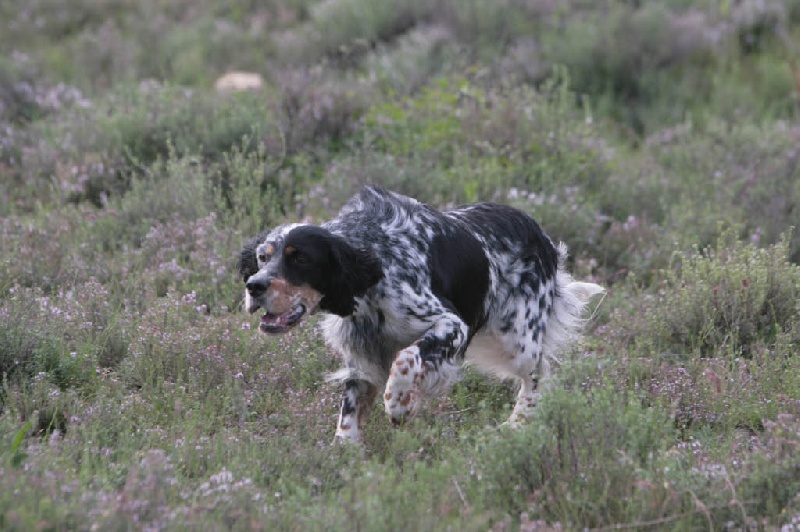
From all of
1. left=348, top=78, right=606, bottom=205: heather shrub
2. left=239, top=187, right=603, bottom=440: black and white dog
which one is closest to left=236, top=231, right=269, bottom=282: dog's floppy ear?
left=239, top=187, right=603, bottom=440: black and white dog

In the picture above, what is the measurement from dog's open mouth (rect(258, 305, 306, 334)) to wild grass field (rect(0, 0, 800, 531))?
44cm

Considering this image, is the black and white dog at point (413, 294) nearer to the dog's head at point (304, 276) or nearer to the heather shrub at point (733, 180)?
the dog's head at point (304, 276)

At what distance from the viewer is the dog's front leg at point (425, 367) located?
440cm

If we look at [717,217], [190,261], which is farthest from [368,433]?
[717,217]

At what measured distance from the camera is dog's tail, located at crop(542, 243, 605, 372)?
553cm

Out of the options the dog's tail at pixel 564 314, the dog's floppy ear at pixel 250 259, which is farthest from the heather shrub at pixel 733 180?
the dog's floppy ear at pixel 250 259

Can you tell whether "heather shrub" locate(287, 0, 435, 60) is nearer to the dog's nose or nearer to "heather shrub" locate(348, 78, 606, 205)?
"heather shrub" locate(348, 78, 606, 205)

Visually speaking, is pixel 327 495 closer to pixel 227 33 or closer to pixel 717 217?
pixel 717 217

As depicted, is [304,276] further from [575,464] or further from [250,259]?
[575,464]

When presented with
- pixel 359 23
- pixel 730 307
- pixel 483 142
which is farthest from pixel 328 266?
pixel 359 23

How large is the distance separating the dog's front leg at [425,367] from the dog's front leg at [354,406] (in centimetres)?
26

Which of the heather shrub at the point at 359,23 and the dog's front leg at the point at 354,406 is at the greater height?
the dog's front leg at the point at 354,406

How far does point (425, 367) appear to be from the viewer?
4492 millimetres

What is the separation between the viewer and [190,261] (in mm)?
6297
